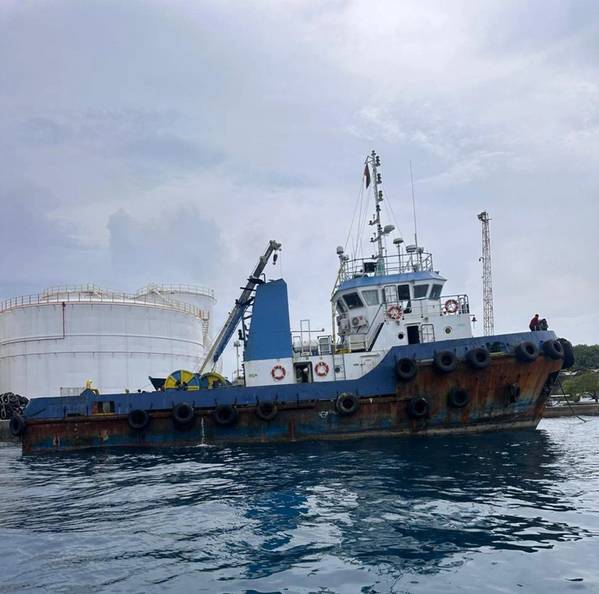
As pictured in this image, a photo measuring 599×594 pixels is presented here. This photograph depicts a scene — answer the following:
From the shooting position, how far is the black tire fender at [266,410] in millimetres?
18500

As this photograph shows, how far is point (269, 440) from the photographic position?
18609 mm

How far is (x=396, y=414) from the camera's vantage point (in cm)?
1827

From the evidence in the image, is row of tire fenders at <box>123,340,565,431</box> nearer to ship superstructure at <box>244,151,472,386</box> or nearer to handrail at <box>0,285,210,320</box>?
ship superstructure at <box>244,151,472,386</box>

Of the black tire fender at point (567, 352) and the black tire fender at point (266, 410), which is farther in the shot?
the black tire fender at point (567, 352)

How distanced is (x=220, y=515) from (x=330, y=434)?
968 centimetres

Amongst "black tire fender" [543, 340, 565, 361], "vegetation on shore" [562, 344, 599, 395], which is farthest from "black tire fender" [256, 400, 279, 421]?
"vegetation on shore" [562, 344, 599, 395]

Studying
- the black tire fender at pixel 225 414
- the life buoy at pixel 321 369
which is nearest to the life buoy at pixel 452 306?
the life buoy at pixel 321 369

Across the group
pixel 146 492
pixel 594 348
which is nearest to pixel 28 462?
pixel 146 492

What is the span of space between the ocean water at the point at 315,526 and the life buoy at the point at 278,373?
507cm

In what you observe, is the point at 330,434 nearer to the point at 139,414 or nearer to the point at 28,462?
the point at 139,414

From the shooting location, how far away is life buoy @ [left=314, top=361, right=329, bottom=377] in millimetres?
19438

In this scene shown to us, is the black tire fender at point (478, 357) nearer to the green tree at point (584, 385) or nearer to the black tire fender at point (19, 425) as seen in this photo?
the black tire fender at point (19, 425)

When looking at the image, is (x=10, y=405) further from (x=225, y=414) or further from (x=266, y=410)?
(x=266, y=410)

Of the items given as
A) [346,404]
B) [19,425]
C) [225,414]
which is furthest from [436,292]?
[19,425]
